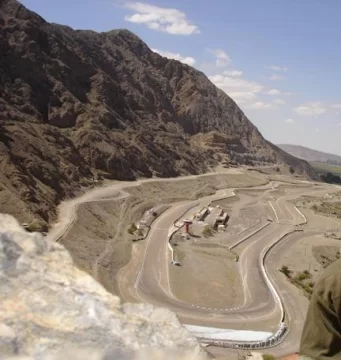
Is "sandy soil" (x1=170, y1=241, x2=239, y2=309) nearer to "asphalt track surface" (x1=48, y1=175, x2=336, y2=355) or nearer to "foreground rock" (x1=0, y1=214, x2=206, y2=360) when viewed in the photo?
"asphalt track surface" (x1=48, y1=175, x2=336, y2=355)

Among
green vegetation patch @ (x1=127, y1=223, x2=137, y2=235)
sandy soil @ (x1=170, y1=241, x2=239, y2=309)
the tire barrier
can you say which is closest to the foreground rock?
the tire barrier

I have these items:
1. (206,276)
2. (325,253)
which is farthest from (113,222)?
(325,253)

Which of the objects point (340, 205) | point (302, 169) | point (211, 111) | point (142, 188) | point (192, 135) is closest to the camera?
point (142, 188)

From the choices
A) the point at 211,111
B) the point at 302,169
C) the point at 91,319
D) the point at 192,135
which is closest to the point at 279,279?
the point at 91,319

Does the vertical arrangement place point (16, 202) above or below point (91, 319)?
below

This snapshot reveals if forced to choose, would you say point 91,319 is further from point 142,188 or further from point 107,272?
point 142,188

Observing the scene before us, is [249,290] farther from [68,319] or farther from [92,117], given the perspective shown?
[92,117]
